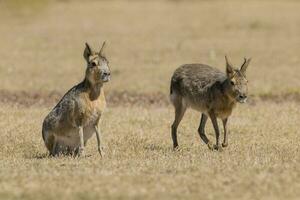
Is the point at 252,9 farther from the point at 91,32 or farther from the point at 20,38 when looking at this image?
the point at 20,38

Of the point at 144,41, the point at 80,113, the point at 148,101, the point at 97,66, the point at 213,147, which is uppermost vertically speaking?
the point at 97,66

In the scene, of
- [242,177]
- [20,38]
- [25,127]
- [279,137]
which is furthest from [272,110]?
[20,38]

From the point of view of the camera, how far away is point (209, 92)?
14.5 m

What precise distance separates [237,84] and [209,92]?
2.42ft

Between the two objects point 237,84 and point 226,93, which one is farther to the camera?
point 226,93

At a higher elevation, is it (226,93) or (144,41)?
(144,41)

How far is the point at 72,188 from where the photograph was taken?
32.9 ft

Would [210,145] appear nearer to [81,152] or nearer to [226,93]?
[226,93]

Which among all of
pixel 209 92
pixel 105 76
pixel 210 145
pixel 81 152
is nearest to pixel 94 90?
pixel 105 76

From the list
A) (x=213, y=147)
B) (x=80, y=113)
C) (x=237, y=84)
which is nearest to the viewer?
(x=80, y=113)

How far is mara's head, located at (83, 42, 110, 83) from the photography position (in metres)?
13.0

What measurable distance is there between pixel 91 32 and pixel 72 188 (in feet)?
Result: 88.8

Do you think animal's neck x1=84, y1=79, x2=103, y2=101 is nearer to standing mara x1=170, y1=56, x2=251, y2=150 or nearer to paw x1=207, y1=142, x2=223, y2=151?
standing mara x1=170, y1=56, x2=251, y2=150

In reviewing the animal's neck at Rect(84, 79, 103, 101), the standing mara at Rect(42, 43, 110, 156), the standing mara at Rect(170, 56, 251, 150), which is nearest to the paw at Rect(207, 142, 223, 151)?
the standing mara at Rect(170, 56, 251, 150)
